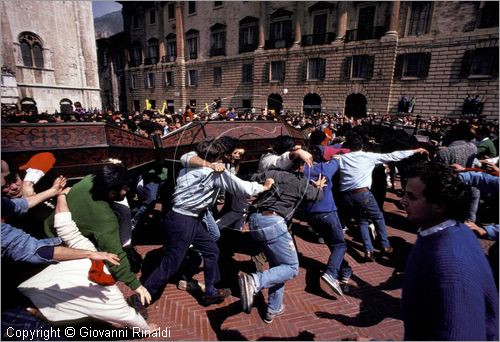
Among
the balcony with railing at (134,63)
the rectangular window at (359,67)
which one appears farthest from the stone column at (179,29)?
the rectangular window at (359,67)

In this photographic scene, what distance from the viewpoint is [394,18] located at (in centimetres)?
2020

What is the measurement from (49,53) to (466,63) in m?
34.7

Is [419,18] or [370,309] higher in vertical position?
[419,18]

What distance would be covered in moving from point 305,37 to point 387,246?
78.8ft

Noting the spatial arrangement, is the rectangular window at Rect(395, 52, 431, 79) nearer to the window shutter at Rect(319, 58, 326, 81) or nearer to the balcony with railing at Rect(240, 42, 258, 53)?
the window shutter at Rect(319, 58, 326, 81)

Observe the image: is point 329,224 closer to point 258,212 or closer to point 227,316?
point 258,212

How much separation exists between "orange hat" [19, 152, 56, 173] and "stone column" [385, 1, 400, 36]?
23887 millimetres

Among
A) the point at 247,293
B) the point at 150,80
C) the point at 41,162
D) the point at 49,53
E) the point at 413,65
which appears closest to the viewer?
the point at 247,293

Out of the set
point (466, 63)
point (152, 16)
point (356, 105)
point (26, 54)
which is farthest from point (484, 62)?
point (152, 16)

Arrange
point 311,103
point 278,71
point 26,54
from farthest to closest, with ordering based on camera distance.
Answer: point 278,71, point 311,103, point 26,54

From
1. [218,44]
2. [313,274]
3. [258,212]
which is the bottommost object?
[313,274]

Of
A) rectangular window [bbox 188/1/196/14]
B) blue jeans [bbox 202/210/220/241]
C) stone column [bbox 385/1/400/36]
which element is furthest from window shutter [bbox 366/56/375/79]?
blue jeans [bbox 202/210/220/241]

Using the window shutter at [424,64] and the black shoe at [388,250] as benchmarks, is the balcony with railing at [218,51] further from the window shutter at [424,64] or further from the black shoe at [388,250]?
the black shoe at [388,250]

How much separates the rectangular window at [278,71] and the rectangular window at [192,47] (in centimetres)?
1175
